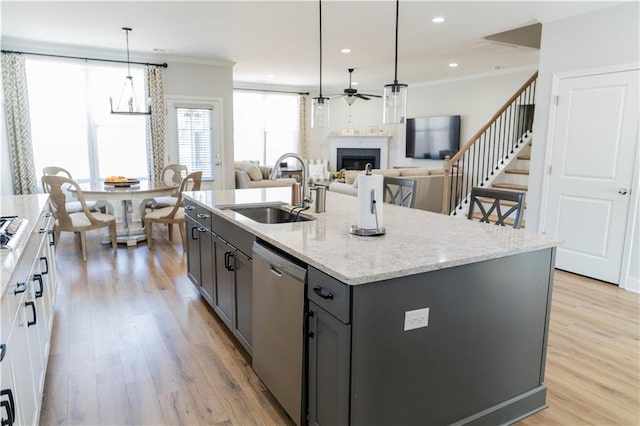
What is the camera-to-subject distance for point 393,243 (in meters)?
2.01

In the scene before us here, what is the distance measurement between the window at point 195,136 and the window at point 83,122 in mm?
603

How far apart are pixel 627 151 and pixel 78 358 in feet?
15.9

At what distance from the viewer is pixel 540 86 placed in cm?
464

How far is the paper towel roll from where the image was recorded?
2.04 meters

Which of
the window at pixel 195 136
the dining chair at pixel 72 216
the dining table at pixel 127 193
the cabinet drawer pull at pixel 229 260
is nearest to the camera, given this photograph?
the cabinet drawer pull at pixel 229 260

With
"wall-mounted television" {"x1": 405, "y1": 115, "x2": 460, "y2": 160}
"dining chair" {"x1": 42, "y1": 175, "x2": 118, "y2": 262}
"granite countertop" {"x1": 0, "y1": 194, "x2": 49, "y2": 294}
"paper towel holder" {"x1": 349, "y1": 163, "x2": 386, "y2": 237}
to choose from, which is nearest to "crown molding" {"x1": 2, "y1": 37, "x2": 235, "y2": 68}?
"dining chair" {"x1": 42, "y1": 175, "x2": 118, "y2": 262}

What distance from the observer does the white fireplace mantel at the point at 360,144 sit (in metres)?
10.6

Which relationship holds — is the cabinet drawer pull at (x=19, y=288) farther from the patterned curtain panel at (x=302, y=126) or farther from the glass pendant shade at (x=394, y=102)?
the patterned curtain panel at (x=302, y=126)

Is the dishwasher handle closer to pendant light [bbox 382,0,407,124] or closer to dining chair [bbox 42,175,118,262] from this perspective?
pendant light [bbox 382,0,407,124]

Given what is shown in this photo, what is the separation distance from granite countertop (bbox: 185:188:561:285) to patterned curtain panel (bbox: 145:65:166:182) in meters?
4.77

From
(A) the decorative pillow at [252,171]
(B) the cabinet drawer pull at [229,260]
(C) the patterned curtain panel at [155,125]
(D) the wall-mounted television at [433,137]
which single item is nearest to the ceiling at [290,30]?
(C) the patterned curtain panel at [155,125]

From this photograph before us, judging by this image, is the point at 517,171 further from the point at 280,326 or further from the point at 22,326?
the point at 22,326

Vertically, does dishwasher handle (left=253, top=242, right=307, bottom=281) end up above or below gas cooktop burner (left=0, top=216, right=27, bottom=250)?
below

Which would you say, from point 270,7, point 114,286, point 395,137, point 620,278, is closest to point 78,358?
point 114,286
